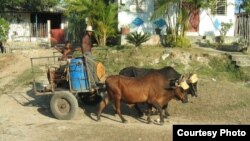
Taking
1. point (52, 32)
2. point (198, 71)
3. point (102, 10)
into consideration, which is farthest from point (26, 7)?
point (198, 71)

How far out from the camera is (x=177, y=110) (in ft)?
40.5

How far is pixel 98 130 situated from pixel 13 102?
4389 millimetres

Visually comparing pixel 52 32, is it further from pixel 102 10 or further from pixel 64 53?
pixel 64 53

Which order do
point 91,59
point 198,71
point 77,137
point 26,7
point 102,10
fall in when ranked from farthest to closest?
point 26,7, point 102,10, point 198,71, point 91,59, point 77,137

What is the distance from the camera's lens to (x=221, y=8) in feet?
75.8

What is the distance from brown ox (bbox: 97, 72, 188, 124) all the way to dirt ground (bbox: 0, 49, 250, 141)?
58 centimetres

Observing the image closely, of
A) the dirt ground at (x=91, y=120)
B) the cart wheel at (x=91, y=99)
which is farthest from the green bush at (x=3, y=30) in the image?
the cart wheel at (x=91, y=99)

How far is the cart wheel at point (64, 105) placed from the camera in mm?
11359

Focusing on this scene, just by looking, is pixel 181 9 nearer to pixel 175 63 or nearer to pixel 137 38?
pixel 137 38

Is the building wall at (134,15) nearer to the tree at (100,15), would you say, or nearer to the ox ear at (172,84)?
the tree at (100,15)

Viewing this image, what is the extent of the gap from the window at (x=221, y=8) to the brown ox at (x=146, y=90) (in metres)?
12.0

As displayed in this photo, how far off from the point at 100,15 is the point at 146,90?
1096cm

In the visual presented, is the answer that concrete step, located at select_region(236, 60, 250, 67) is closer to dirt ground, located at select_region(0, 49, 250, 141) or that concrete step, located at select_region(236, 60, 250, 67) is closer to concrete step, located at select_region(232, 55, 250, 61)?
concrete step, located at select_region(232, 55, 250, 61)

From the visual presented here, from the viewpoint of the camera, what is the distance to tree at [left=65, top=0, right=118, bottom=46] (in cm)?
2119
